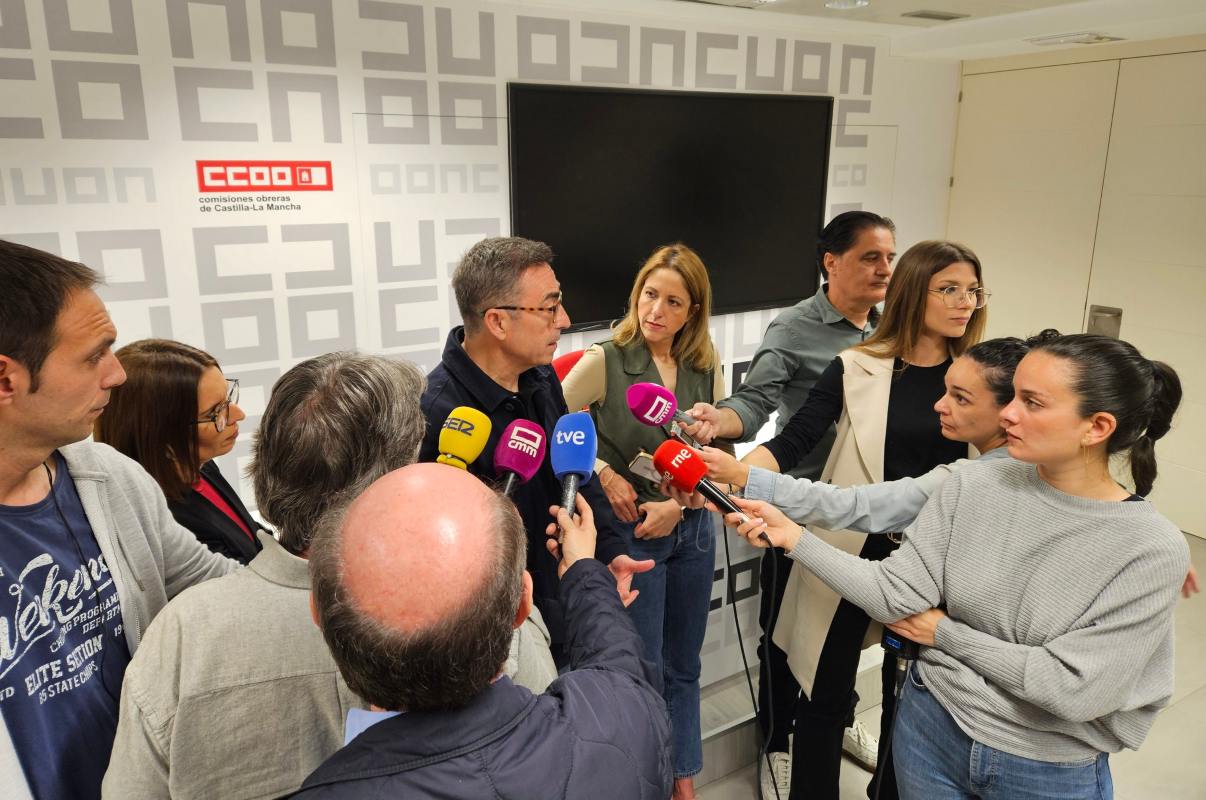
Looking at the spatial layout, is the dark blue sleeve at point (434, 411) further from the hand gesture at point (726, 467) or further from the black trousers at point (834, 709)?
the black trousers at point (834, 709)

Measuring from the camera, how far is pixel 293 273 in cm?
338

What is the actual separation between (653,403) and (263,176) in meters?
2.06

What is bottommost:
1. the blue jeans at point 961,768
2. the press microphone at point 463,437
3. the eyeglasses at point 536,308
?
the blue jeans at point 961,768

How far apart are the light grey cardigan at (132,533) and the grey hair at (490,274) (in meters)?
0.77

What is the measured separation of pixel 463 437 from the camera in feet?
4.86

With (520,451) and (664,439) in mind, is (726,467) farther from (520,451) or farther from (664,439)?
(520,451)

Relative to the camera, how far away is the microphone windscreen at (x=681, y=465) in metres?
1.75

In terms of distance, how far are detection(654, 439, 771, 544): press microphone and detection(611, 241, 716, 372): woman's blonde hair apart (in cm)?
73

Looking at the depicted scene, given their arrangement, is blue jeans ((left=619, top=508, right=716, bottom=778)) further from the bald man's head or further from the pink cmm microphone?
the bald man's head

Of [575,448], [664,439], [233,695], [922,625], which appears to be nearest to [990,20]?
[664,439]

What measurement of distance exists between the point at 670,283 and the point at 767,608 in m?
1.09

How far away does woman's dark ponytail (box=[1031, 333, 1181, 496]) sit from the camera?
4.63 feet

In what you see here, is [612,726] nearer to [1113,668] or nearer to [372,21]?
[1113,668]

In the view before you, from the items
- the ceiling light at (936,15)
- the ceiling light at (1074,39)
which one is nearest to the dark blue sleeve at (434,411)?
the ceiling light at (936,15)
